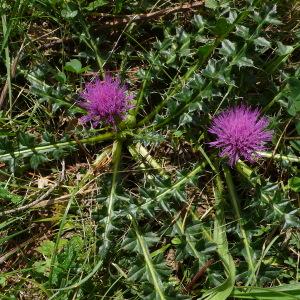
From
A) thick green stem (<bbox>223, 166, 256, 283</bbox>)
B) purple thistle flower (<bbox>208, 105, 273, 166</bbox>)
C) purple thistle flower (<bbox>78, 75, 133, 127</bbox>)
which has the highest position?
purple thistle flower (<bbox>208, 105, 273, 166</bbox>)

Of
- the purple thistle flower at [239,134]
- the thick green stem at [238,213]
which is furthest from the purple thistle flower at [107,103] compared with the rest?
the thick green stem at [238,213]

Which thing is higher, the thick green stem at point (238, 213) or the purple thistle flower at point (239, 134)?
the purple thistle flower at point (239, 134)

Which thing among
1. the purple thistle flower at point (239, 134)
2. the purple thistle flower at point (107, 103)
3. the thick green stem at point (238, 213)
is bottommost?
the thick green stem at point (238, 213)

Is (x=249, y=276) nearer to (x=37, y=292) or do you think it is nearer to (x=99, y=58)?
(x=37, y=292)

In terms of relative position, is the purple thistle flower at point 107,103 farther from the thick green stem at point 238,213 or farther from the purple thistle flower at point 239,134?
the thick green stem at point 238,213

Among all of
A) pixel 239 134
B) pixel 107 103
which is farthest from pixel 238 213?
pixel 107 103

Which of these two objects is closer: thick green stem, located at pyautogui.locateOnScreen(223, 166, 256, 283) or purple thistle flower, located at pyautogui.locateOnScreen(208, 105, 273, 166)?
purple thistle flower, located at pyautogui.locateOnScreen(208, 105, 273, 166)

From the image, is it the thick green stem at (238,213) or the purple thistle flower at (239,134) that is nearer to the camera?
the purple thistle flower at (239,134)

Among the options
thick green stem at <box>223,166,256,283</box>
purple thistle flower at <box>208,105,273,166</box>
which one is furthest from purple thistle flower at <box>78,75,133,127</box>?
thick green stem at <box>223,166,256,283</box>

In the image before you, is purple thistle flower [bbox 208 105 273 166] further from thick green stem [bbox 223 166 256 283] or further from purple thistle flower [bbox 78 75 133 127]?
purple thistle flower [bbox 78 75 133 127]
